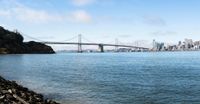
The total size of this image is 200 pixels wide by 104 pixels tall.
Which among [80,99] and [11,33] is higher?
[11,33]

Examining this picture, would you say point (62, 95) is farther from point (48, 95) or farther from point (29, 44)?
point (29, 44)

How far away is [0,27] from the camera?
182500 mm

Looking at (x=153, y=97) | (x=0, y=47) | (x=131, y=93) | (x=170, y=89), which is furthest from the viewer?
(x=0, y=47)

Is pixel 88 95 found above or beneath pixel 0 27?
beneath

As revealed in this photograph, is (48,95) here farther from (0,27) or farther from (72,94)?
(0,27)

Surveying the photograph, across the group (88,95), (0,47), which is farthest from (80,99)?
(0,47)

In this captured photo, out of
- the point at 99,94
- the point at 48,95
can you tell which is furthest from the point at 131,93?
the point at 48,95

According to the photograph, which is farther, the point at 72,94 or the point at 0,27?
the point at 0,27

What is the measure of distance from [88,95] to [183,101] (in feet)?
24.0

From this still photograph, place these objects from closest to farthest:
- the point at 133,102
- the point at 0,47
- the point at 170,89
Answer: the point at 133,102, the point at 170,89, the point at 0,47

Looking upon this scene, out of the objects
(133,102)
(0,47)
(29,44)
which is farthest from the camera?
(29,44)

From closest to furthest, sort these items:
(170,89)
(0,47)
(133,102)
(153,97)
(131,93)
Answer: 1. (133,102)
2. (153,97)
3. (131,93)
4. (170,89)
5. (0,47)

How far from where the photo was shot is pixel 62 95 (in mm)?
30172

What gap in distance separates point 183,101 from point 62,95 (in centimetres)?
916
